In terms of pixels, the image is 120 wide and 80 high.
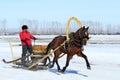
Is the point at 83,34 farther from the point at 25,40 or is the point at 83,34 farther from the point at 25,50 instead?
the point at 25,50

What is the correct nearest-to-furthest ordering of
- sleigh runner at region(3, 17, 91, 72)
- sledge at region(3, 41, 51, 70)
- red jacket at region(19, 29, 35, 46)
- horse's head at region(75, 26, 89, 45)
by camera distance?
horse's head at region(75, 26, 89, 45)
sleigh runner at region(3, 17, 91, 72)
red jacket at region(19, 29, 35, 46)
sledge at region(3, 41, 51, 70)

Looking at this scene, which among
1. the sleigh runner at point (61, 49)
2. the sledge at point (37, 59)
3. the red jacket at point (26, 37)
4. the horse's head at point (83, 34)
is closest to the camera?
the horse's head at point (83, 34)

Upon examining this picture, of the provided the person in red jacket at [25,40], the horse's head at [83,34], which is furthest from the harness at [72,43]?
the person in red jacket at [25,40]

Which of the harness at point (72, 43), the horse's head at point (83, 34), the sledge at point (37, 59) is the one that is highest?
the horse's head at point (83, 34)

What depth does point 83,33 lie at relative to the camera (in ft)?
41.7

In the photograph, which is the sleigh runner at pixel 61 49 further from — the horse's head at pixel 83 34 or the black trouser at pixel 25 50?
the black trouser at pixel 25 50

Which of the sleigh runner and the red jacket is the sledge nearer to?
the sleigh runner

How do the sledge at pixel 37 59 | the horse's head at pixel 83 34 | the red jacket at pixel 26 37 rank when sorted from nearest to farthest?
the horse's head at pixel 83 34 < the red jacket at pixel 26 37 < the sledge at pixel 37 59

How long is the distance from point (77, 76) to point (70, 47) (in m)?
1.32

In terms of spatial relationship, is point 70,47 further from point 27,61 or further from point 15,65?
point 15,65

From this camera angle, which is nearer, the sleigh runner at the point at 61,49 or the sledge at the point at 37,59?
the sleigh runner at the point at 61,49

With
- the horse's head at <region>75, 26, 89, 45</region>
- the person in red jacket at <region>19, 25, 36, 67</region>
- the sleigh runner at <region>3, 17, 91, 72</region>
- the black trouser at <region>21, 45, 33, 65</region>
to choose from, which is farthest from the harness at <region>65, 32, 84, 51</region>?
the black trouser at <region>21, 45, 33, 65</region>

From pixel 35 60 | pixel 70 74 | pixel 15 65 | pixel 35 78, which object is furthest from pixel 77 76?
pixel 15 65

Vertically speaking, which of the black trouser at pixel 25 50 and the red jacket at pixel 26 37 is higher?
the red jacket at pixel 26 37
